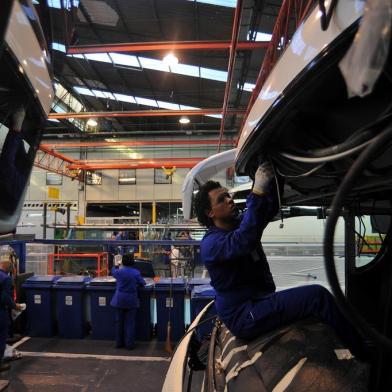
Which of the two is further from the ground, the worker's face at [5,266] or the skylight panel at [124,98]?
the skylight panel at [124,98]

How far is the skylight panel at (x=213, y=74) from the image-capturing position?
1180cm

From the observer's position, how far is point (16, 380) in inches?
200

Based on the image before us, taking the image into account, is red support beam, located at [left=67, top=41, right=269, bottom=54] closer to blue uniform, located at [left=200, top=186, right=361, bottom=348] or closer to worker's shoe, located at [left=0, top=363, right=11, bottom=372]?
worker's shoe, located at [left=0, top=363, right=11, bottom=372]

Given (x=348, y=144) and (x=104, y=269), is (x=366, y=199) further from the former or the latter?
(x=104, y=269)

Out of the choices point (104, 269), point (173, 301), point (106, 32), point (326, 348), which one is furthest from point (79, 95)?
point (326, 348)

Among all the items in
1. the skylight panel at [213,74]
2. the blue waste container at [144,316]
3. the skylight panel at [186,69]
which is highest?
the skylight panel at [186,69]

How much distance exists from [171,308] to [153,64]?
26.7 ft

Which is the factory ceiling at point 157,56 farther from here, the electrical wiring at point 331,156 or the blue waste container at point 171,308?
the blue waste container at point 171,308

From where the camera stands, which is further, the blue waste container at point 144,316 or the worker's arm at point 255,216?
the blue waste container at point 144,316

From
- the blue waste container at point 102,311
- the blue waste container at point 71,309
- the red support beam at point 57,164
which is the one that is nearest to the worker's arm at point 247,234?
the blue waste container at point 102,311

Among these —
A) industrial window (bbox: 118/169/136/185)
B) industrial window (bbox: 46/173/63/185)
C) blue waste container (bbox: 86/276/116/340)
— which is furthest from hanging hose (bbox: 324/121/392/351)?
industrial window (bbox: 46/173/63/185)

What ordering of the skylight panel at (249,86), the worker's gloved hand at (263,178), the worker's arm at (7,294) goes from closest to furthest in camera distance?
1. the worker's gloved hand at (263,178)
2. the worker's arm at (7,294)
3. the skylight panel at (249,86)

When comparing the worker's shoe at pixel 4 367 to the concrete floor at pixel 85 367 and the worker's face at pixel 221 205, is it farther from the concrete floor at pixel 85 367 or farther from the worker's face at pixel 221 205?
the worker's face at pixel 221 205

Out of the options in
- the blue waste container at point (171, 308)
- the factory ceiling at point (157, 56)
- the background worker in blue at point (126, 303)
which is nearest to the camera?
the background worker in blue at point (126, 303)
